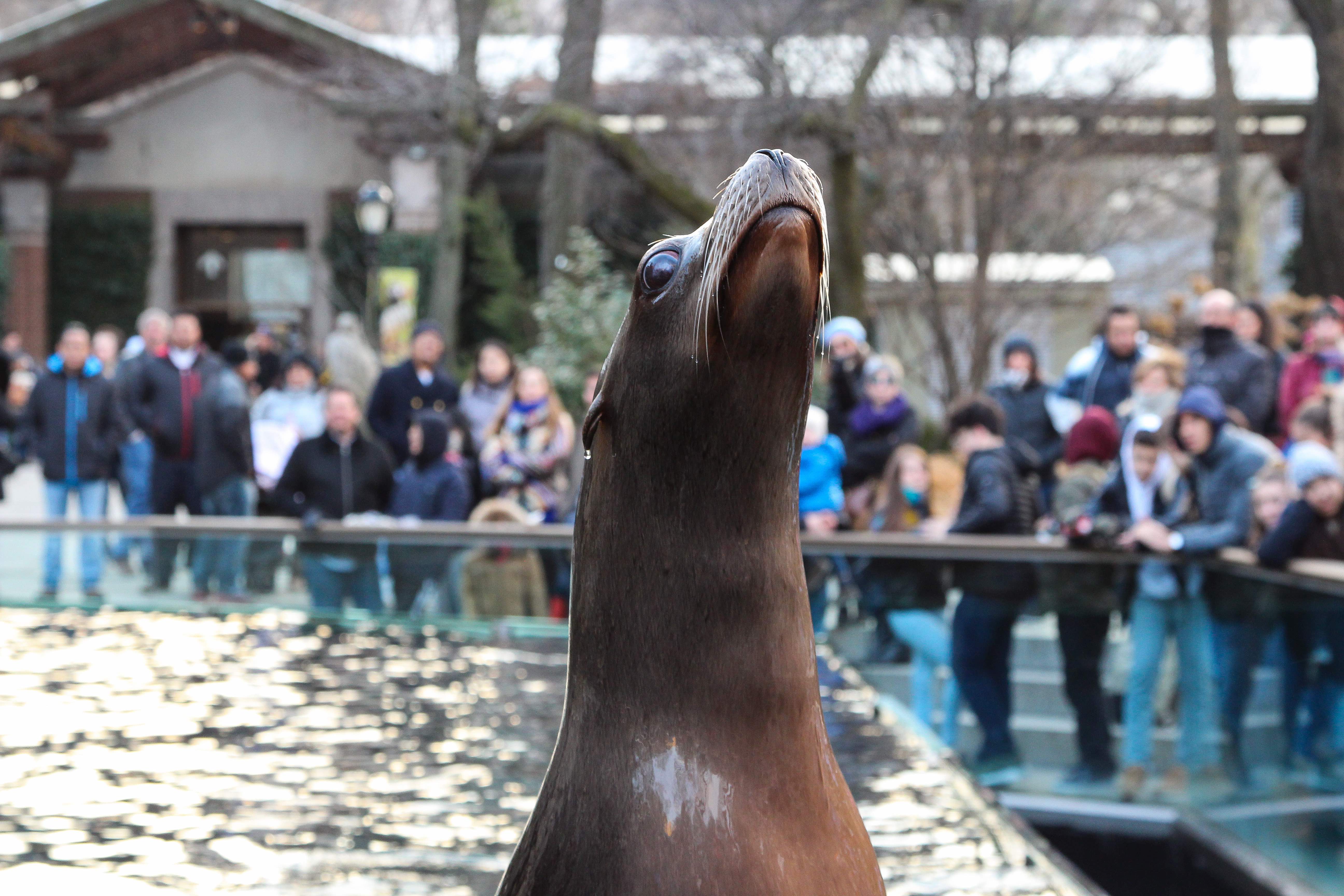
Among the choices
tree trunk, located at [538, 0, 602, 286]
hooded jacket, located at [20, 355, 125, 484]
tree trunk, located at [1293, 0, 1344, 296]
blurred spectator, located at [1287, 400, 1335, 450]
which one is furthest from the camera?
tree trunk, located at [538, 0, 602, 286]

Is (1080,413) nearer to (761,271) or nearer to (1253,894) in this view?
(1253,894)

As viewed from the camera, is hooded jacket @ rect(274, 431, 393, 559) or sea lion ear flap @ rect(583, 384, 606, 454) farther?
hooded jacket @ rect(274, 431, 393, 559)

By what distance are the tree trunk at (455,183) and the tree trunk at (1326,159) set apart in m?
9.83

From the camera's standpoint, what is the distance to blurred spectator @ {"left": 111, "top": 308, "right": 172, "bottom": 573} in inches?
453

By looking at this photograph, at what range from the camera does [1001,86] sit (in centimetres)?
→ 1672

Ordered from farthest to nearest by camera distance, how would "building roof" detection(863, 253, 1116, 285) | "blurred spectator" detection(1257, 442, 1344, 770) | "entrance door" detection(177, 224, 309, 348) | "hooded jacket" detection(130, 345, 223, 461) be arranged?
"entrance door" detection(177, 224, 309, 348) < "building roof" detection(863, 253, 1116, 285) < "hooded jacket" detection(130, 345, 223, 461) < "blurred spectator" detection(1257, 442, 1344, 770)

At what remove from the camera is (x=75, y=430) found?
11656 mm

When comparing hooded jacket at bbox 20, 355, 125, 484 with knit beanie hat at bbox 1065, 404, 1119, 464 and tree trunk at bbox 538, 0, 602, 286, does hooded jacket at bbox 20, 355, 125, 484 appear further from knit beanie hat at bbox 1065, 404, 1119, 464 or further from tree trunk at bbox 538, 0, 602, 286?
tree trunk at bbox 538, 0, 602, 286

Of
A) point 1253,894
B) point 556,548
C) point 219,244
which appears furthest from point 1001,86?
point 219,244

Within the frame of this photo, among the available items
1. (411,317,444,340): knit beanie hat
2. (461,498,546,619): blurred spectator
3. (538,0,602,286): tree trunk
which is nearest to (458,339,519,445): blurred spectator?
(411,317,444,340): knit beanie hat

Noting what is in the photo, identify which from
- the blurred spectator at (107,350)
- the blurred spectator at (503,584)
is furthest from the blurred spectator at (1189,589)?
the blurred spectator at (107,350)

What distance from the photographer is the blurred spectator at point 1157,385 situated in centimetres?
859

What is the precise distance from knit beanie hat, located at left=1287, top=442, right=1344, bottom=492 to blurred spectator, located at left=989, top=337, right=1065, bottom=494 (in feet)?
10.5

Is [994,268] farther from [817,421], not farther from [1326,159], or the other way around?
[817,421]
